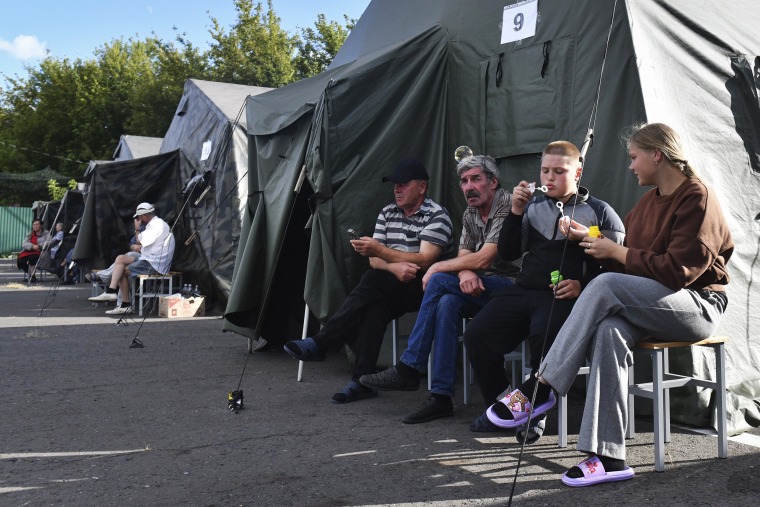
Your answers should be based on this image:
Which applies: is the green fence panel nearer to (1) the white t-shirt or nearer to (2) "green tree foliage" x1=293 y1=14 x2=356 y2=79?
(2) "green tree foliage" x1=293 y1=14 x2=356 y2=79

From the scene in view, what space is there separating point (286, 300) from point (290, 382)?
1.17m

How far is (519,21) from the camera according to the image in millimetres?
4980

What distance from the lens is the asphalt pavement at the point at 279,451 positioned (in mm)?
2902

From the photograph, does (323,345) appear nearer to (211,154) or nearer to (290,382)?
(290,382)

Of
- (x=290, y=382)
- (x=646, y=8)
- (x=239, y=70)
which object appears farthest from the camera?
(x=239, y=70)

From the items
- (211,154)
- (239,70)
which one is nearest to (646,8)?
(211,154)

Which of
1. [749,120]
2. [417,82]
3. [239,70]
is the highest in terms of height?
[239,70]

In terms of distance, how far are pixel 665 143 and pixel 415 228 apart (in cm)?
196

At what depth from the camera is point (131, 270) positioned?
966 centimetres

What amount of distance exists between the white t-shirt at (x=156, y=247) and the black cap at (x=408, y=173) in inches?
216

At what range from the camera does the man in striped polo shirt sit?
4098 millimetres

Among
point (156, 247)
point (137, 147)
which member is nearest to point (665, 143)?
point (156, 247)

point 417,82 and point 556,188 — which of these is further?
point 417,82

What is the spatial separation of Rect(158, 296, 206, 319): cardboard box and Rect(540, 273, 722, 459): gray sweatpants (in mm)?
7012
